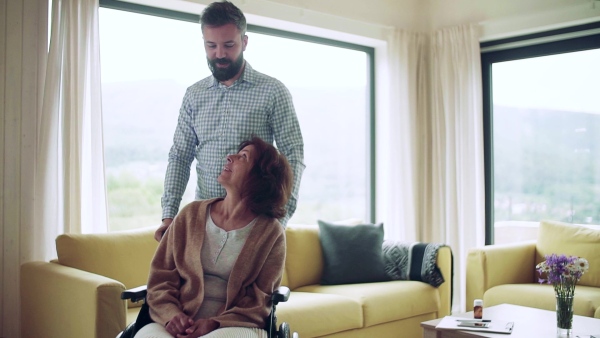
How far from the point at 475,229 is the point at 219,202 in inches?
131

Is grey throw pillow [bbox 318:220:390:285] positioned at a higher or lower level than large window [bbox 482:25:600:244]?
lower

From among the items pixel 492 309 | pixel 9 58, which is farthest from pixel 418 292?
pixel 9 58

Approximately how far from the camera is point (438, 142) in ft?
18.1

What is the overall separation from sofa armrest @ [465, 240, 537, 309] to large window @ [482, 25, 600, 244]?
2.27 feet

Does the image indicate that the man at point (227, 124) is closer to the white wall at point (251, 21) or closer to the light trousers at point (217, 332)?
the light trousers at point (217, 332)

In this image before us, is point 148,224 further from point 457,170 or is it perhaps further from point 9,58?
point 457,170

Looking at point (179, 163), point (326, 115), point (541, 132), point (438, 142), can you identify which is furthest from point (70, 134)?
point (541, 132)

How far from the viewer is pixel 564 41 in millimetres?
5027

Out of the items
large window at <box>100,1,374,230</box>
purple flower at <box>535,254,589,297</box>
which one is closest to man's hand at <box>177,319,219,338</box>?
purple flower at <box>535,254,589,297</box>

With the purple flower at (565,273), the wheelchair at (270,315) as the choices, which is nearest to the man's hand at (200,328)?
the wheelchair at (270,315)

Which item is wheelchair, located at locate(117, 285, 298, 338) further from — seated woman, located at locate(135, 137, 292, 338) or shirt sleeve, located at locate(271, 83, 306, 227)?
shirt sleeve, located at locate(271, 83, 306, 227)

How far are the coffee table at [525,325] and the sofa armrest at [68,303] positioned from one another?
1.49 metres

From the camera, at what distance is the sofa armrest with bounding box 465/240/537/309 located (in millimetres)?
4387

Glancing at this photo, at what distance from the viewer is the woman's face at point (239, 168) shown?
2.41 meters
